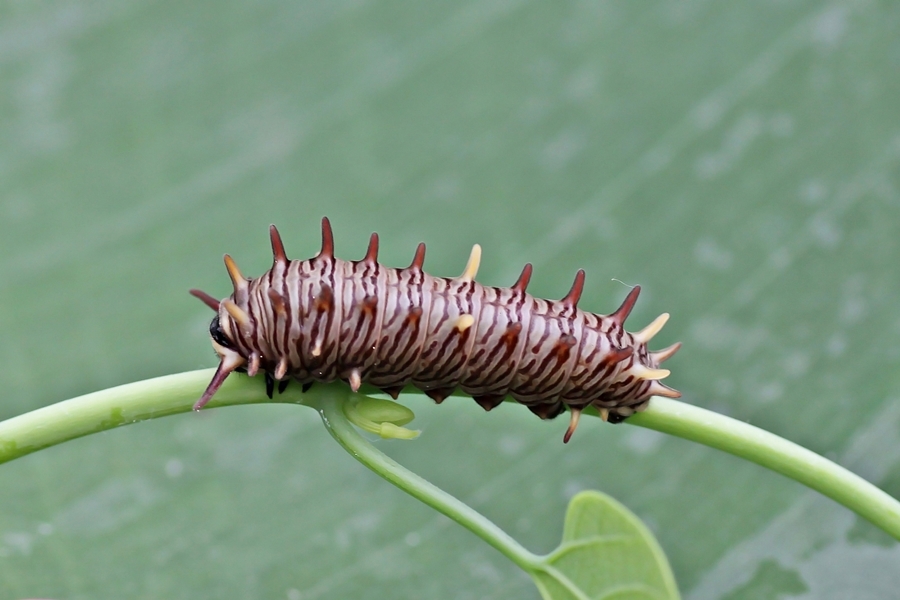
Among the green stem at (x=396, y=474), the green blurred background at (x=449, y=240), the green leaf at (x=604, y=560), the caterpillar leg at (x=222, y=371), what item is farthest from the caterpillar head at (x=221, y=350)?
the green blurred background at (x=449, y=240)

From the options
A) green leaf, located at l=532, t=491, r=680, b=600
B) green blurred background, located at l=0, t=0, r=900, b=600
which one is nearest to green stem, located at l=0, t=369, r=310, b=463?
green leaf, located at l=532, t=491, r=680, b=600

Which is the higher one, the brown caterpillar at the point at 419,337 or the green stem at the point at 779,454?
the brown caterpillar at the point at 419,337

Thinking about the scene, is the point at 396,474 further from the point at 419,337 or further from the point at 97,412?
the point at 97,412

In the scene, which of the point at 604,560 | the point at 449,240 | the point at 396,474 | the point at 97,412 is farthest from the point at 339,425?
the point at 449,240

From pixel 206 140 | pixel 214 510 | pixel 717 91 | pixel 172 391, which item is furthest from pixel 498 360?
pixel 717 91

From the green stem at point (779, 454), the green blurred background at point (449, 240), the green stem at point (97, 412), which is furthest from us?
the green blurred background at point (449, 240)

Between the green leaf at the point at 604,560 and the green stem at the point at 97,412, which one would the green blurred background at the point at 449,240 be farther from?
the green stem at the point at 97,412
